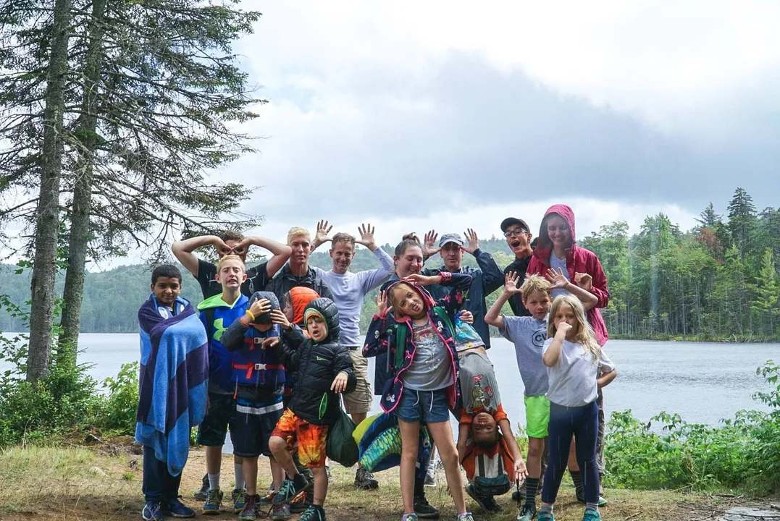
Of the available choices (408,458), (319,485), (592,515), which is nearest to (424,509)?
(408,458)

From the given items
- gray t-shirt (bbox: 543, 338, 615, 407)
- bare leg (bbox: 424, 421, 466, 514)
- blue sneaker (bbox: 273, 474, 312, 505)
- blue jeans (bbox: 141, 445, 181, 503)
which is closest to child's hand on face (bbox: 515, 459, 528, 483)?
bare leg (bbox: 424, 421, 466, 514)

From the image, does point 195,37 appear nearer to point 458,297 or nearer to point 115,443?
point 115,443

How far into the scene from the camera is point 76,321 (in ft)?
40.1

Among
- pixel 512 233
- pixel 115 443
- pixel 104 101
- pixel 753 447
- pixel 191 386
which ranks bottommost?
pixel 115 443

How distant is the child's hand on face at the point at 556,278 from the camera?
546 centimetres

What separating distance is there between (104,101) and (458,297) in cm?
846

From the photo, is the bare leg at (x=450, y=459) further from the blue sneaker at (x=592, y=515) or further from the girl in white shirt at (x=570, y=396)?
the blue sneaker at (x=592, y=515)

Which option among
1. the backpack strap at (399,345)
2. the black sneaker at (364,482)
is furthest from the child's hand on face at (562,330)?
the black sneaker at (364,482)

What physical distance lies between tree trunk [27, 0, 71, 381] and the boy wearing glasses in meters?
7.70

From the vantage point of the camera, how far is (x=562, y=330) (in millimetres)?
4875

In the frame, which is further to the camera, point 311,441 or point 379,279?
point 379,279

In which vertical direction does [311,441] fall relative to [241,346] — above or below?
below

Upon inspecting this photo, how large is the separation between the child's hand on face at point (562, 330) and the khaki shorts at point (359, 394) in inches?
73.8

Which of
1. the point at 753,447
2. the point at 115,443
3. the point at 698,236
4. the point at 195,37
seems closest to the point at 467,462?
the point at 753,447
